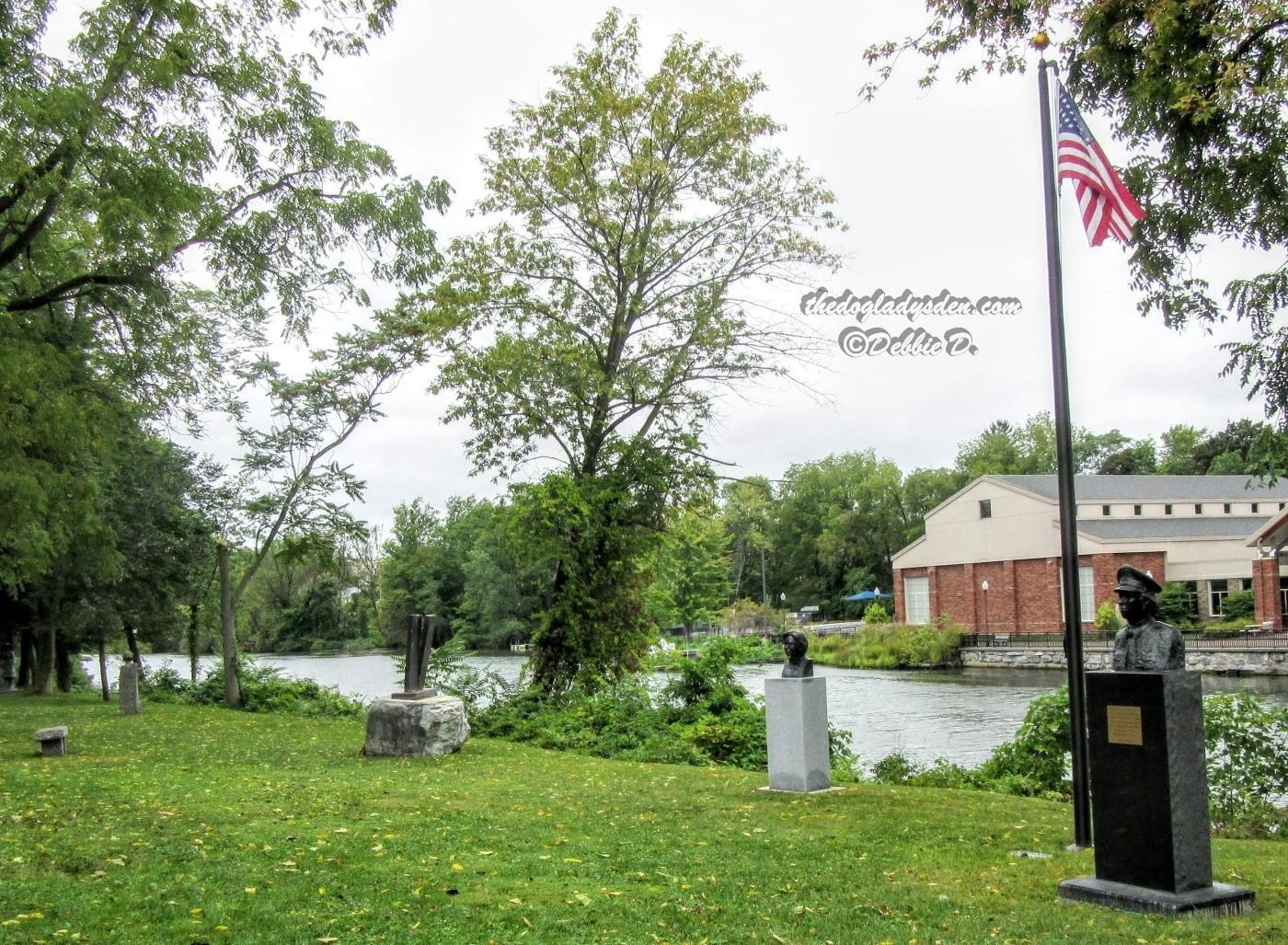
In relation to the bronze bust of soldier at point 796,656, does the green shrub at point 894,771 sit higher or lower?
lower

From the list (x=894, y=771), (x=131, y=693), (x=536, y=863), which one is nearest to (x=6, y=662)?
(x=131, y=693)

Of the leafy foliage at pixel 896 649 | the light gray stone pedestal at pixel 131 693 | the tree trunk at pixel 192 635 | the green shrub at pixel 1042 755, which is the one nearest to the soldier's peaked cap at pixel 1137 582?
the green shrub at pixel 1042 755

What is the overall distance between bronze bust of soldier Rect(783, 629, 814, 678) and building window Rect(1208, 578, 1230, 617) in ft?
164

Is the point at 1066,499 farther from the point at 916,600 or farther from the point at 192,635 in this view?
the point at 916,600

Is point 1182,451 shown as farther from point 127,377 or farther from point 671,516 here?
point 127,377

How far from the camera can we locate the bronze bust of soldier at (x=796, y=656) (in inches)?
443

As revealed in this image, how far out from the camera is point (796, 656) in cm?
1145

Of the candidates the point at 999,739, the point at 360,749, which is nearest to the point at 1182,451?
the point at 999,739

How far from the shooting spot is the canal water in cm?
2253

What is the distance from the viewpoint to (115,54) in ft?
35.6

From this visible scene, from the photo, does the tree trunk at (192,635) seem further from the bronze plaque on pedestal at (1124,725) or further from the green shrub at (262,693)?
the bronze plaque on pedestal at (1124,725)

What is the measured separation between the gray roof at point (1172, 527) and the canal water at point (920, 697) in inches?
452

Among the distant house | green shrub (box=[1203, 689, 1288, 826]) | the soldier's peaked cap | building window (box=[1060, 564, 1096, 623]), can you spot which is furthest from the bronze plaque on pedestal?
building window (box=[1060, 564, 1096, 623])

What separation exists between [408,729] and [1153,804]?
10.3m
